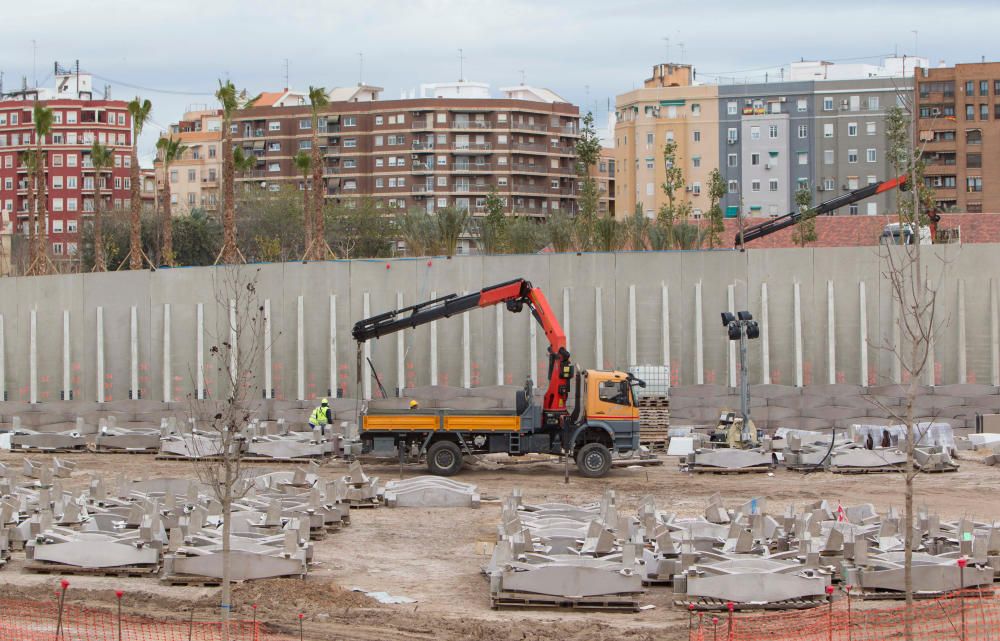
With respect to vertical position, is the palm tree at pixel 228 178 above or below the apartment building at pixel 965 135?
below

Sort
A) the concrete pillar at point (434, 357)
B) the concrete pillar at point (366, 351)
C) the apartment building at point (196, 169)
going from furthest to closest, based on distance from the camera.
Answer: the apartment building at point (196, 169) < the concrete pillar at point (366, 351) < the concrete pillar at point (434, 357)

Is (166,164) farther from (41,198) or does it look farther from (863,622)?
(863,622)

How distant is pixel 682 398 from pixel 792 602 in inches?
870

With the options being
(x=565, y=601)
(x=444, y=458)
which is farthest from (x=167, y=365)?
(x=565, y=601)

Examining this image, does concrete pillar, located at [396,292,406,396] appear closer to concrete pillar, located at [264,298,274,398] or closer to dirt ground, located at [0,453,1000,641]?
concrete pillar, located at [264,298,274,398]

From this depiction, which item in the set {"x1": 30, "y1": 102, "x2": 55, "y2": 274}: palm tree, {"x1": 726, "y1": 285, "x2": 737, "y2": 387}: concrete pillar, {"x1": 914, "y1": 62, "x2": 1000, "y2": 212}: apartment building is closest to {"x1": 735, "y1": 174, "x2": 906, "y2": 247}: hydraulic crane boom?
{"x1": 726, "y1": 285, "x2": 737, "y2": 387}: concrete pillar

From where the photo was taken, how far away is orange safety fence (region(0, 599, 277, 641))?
1582cm

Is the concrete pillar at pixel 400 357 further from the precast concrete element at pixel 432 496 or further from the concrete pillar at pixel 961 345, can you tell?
the concrete pillar at pixel 961 345

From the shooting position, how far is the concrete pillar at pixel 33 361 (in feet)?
148

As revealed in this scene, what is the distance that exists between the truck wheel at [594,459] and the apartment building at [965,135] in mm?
71871

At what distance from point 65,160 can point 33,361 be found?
82058 millimetres

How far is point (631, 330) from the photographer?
137 feet

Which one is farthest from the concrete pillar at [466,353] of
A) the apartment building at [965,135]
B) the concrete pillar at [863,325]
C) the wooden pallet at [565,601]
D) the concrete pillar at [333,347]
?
the apartment building at [965,135]

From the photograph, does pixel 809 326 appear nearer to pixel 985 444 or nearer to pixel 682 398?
pixel 682 398
